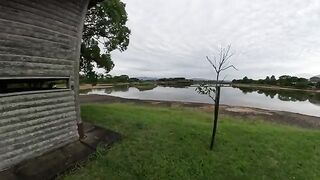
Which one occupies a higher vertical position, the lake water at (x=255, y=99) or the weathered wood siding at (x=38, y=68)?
the weathered wood siding at (x=38, y=68)

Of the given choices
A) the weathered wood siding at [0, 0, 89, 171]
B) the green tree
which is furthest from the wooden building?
the green tree

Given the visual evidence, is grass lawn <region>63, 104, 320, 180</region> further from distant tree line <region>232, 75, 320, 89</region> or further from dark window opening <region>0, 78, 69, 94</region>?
distant tree line <region>232, 75, 320, 89</region>

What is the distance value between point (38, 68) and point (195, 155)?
20.5 feet

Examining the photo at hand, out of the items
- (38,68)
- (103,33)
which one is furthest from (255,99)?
(38,68)

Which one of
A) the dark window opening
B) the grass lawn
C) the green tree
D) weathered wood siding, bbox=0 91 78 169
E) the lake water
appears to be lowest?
the lake water

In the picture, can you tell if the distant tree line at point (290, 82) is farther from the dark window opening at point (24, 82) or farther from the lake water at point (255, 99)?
the dark window opening at point (24, 82)

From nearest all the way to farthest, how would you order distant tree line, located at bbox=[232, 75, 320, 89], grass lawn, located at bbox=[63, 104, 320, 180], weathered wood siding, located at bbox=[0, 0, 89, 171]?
weathered wood siding, located at bbox=[0, 0, 89, 171] < grass lawn, located at bbox=[63, 104, 320, 180] < distant tree line, located at bbox=[232, 75, 320, 89]

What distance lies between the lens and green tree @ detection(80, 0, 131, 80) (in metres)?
15.1

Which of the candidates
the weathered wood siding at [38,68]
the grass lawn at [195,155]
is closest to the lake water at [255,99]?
the grass lawn at [195,155]

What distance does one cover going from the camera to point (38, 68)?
7648 mm

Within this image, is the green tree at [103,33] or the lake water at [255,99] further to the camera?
the lake water at [255,99]

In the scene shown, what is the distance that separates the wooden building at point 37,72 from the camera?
6.77m

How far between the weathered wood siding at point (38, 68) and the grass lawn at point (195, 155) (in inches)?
58.8

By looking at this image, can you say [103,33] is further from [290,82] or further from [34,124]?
[290,82]
